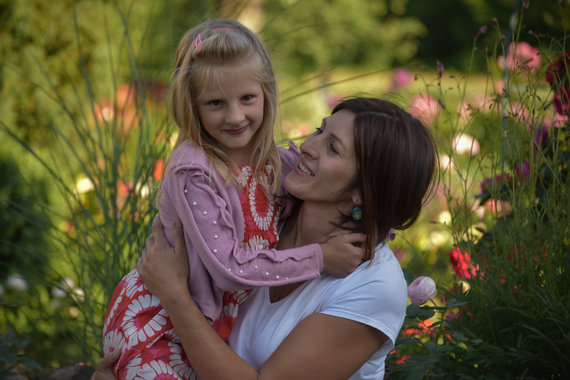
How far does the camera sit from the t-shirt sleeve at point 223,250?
1.62 meters

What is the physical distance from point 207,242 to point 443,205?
3.86 metres

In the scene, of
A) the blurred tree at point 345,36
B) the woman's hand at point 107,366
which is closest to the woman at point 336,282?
the woman's hand at point 107,366

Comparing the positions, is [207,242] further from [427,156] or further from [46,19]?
[46,19]

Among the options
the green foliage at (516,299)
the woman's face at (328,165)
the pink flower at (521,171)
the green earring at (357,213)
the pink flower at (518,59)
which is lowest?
the green foliage at (516,299)

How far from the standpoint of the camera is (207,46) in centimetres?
172

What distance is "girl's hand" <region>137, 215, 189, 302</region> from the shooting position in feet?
5.50

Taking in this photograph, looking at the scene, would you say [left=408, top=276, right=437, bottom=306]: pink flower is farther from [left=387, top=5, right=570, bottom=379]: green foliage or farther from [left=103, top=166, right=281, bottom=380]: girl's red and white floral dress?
[left=103, top=166, right=281, bottom=380]: girl's red and white floral dress

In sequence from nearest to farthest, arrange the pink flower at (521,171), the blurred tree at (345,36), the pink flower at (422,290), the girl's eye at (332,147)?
the girl's eye at (332,147)
the pink flower at (422,290)
the pink flower at (521,171)
the blurred tree at (345,36)

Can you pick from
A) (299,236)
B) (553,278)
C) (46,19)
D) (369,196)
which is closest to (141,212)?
(299,236)

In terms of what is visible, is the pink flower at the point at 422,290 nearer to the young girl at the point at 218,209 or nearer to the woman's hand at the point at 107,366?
the young girl at the point at 218,209

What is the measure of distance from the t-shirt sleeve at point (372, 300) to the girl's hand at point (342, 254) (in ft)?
0.11

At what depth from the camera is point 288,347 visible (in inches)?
63.9

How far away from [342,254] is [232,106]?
0.52 meters

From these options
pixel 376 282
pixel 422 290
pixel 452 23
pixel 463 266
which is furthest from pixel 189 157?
pixel 452 23
